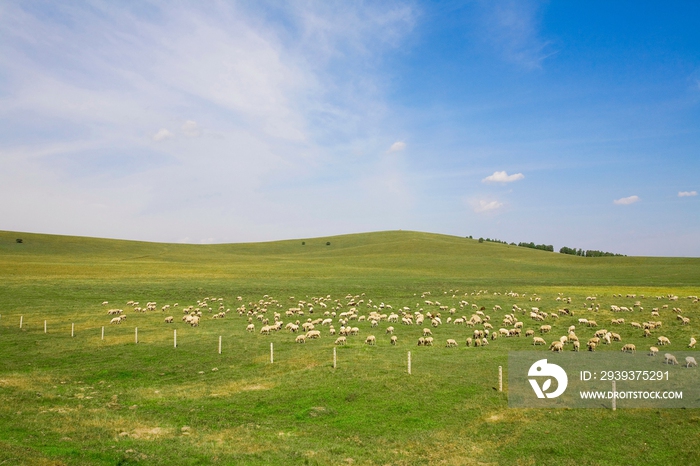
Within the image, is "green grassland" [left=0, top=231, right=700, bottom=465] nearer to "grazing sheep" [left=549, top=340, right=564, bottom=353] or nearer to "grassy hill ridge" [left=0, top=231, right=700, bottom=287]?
"grazing sheep" [left=549, top=340, right=564, bottom=353]

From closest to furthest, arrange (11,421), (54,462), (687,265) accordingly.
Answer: (54,462), (11,421), (687,265)

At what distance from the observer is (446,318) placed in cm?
4381

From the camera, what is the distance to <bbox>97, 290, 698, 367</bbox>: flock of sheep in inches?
1243

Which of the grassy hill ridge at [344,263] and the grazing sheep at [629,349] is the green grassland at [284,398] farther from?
the grassy hill ridge at [344,263]

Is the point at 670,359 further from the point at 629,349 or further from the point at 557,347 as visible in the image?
the point at 557,347

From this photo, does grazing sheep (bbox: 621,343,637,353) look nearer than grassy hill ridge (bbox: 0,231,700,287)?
Yes

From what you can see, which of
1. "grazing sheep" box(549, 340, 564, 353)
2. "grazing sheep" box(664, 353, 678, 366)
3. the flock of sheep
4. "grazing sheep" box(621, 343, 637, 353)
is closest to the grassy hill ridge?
the flock of sheep

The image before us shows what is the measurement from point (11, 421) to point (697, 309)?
55.3 m

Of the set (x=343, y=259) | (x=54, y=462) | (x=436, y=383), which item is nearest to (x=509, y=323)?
(x=436, y=383)

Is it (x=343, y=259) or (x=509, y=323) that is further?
(x=343, y=259)

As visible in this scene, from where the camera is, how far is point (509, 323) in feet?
126

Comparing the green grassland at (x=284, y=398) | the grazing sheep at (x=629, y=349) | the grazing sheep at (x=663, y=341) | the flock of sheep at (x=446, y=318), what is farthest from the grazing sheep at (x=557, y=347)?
the grazing sheep at (x=663, y=341)

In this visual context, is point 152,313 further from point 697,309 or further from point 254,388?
point 697,309

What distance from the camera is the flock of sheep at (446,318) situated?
1243 inches
